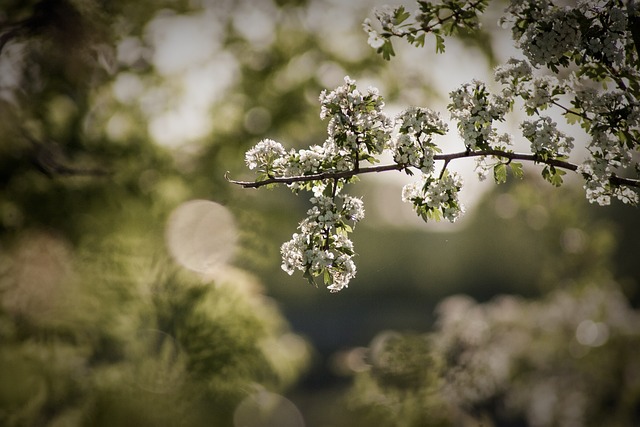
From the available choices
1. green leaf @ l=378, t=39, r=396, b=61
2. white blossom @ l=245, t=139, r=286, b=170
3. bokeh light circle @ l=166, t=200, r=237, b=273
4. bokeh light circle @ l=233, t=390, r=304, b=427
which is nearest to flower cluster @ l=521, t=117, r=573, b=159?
green leaf @ l=378, t=39, r=396, b=61

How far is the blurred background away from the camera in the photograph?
458 centimetres

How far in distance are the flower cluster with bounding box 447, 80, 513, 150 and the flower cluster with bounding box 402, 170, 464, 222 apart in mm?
131

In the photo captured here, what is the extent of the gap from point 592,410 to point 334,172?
5.78 m

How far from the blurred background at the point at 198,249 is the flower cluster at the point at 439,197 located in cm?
235

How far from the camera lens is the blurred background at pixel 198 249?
4578 mm

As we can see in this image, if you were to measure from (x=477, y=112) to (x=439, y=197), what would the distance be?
0.99 ft

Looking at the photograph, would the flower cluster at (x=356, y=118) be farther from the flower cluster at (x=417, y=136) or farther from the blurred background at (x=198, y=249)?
the blurred background at (x=198, y=249)

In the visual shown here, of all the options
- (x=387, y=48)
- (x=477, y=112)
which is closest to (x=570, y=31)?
(x=477, y=112)

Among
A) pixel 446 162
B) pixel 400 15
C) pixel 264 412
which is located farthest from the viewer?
pixel 264 412

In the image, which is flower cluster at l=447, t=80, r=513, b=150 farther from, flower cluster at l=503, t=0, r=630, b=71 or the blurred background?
the blurred background

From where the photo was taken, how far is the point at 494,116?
169 centimetres

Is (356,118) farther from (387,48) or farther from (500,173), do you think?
(500,173)

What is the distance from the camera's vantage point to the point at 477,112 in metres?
1.69

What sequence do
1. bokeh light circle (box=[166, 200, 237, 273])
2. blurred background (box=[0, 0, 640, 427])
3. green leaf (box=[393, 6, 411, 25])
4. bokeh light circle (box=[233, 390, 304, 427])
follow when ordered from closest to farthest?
green leaf (box=[393, 6, 411, 25]), blurred background (box=[0, 0, 640, 427]), bokeh light circle (box=[166, 200, 237, 273]), bokeh light circle (box=[233, 390, 304, 427])
